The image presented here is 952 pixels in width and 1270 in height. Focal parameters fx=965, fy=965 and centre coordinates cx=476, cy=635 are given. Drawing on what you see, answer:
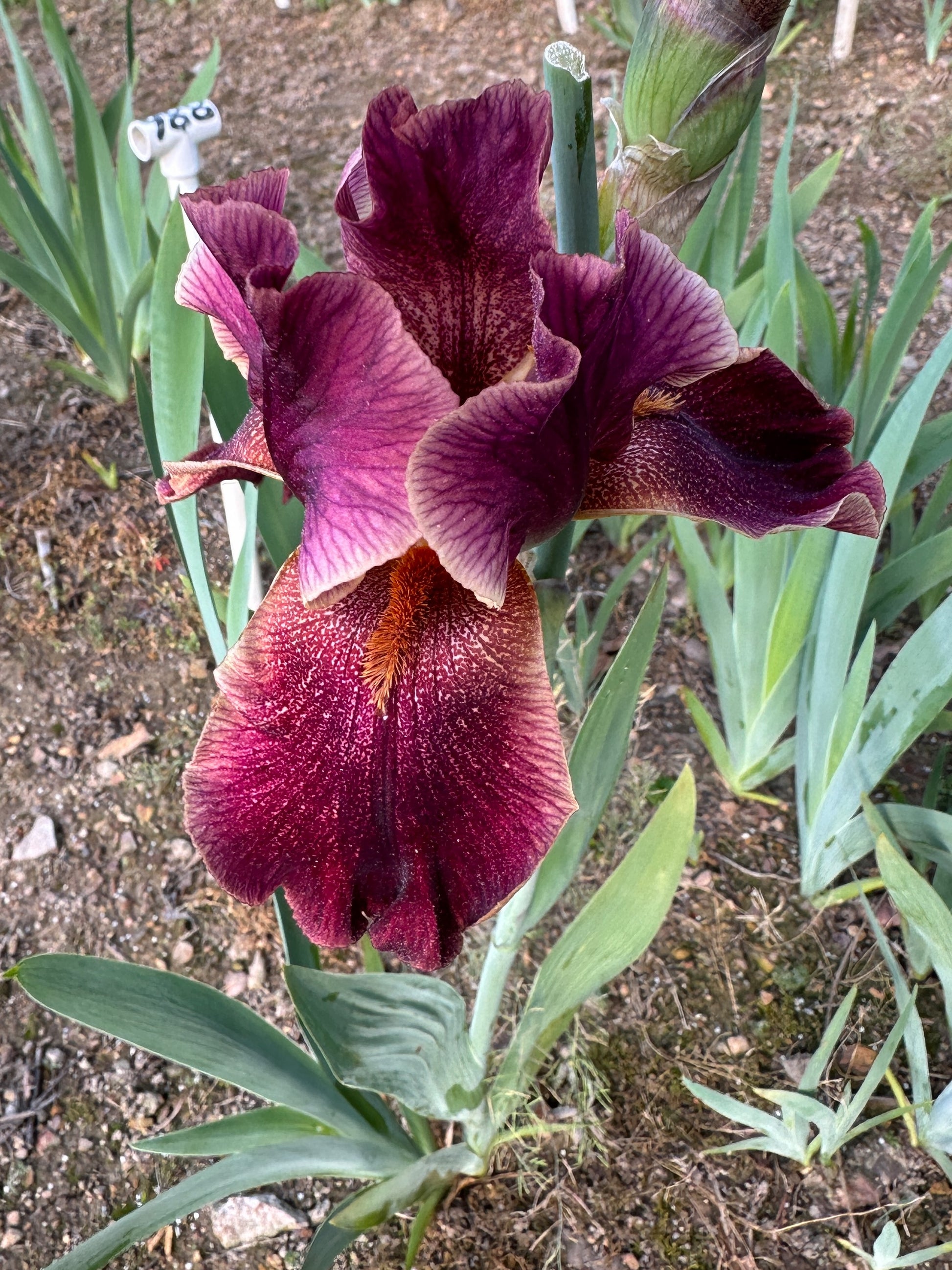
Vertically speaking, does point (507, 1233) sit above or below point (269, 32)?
below

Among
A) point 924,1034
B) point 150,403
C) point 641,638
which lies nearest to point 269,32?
point 150,403

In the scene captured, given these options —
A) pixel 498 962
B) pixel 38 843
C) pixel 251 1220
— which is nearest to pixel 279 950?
pixel 251 1220

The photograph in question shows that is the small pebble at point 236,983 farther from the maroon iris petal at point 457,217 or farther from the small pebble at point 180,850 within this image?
the maroon iris petal at point 457,217

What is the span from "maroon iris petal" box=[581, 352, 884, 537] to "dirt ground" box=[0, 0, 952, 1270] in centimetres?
90

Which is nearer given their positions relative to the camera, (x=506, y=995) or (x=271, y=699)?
(x=271, y=699)

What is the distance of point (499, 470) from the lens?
1.57 ft

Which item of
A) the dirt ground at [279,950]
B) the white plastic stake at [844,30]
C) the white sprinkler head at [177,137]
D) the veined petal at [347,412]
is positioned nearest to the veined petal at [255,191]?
the veined petal at [347,412]

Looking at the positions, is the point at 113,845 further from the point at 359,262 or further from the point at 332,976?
the point at 359,262

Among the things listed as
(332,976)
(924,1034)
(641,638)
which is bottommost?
(924,1034)

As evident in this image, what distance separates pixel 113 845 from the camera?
157 centimetres

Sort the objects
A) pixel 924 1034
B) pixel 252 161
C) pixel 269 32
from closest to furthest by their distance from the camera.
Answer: pixel 924 1034
pixel 252 161
pixel 269 32

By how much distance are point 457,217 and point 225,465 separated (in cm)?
21

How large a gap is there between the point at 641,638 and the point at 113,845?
1.06 m

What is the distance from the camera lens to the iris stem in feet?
2.81
